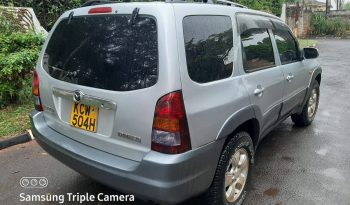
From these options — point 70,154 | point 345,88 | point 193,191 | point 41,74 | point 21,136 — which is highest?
point 41,74

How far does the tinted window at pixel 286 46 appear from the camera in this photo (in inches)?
158

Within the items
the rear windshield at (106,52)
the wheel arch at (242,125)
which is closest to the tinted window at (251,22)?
the wheel arch at (242,125)

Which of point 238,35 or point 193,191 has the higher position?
point 238,35

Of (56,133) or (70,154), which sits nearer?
(70,154)

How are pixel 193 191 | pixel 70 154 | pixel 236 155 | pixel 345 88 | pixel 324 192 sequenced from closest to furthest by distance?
pixel 193 191, pixel 70 154, pixel 236 155, pixel 324 192, pixel 345 88

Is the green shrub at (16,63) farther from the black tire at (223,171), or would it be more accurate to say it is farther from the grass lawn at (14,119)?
the black tire at (223,171)

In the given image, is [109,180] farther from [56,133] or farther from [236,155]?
[236,155]

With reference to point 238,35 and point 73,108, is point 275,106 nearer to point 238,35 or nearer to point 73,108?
point 238,35

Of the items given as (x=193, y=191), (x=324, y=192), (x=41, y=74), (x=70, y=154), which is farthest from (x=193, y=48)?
(x=324, y=192)

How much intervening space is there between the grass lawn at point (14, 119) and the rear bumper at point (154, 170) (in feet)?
8.02

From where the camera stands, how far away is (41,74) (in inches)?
123

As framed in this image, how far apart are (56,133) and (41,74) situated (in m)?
0.57

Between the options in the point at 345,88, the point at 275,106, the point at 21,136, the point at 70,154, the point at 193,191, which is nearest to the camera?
the point at 193,191

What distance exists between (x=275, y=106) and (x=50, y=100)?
2.30 meters
